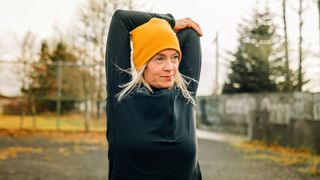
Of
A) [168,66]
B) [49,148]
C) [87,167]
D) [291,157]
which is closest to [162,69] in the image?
[168,66]

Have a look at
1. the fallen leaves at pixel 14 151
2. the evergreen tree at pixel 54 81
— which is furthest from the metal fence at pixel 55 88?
the fallen leaves at pixel 14 151

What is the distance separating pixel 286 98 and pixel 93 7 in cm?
868

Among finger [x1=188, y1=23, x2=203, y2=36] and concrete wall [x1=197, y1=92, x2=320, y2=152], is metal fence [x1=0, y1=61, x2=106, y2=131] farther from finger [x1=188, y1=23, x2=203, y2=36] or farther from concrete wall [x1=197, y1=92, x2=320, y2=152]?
finger [x1=188, y1=23, x2=203, y2=36]

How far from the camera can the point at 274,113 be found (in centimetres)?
1275

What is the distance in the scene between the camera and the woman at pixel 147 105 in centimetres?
111

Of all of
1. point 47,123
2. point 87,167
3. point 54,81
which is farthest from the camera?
point 47,123

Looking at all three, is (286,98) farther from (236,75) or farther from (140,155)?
(140,155)

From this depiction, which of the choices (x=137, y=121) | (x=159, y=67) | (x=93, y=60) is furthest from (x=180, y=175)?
(x=93, y=60)

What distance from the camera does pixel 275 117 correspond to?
41.5 feet

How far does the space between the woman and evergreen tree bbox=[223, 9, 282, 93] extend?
18987 millimetres

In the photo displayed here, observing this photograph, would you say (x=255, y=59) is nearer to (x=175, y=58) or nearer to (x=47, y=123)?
(x=47, y=123)

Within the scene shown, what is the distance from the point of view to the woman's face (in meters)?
1.16

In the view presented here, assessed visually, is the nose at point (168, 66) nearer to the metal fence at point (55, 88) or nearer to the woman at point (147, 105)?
the woman at point (147, 105)

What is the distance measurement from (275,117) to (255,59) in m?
8.12
